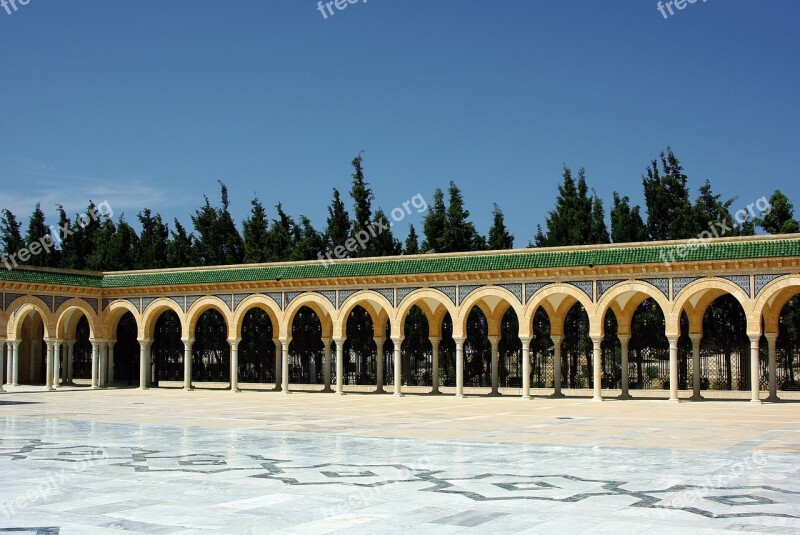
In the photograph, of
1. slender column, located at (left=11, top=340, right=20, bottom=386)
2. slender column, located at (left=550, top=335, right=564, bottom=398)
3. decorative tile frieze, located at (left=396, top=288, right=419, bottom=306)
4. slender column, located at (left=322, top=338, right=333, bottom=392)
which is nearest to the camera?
slender column, located at (left=550, top=335, right=564, bottom=398)

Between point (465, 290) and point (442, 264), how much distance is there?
1032 millimetres

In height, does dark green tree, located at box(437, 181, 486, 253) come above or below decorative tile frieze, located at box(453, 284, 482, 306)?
above

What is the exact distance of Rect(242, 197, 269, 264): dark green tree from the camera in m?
41.7

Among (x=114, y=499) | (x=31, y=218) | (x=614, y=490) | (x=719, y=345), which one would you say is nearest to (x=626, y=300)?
(x=719, y=345)

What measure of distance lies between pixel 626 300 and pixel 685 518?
1957 cm

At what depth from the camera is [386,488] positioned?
8.61 metres

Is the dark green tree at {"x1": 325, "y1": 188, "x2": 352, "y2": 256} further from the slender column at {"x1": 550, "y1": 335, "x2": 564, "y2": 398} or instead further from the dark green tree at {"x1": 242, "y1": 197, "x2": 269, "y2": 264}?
the slender column at {"x1": 550, "y1": 335, "x2": 564, "y2": 398}

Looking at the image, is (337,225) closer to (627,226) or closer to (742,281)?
(627,226)

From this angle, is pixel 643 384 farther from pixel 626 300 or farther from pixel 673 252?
pixel 673 252

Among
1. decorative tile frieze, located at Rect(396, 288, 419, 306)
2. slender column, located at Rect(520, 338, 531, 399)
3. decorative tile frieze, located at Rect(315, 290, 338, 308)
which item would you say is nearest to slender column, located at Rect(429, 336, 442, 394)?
decorative tile frieze, located at Rect(396, 288, 419, 306)

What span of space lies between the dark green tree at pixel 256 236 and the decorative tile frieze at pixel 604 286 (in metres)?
20.1

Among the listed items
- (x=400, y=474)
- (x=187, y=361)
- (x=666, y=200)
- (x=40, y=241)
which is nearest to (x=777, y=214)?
(x=666, y=200)

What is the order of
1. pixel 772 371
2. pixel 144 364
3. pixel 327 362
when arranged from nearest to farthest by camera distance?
pixel 772 371, pixel 327 362, pixel 144 364

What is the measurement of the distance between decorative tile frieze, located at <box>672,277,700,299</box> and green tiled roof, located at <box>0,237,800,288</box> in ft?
1.81
